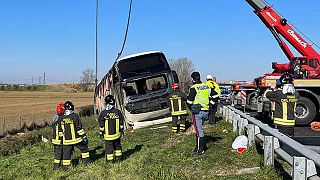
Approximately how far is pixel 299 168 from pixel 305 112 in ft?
26.9

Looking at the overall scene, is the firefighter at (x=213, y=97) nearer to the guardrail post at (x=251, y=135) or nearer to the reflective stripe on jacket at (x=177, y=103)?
the reflective stripe on jacket at (x=177, y=103)

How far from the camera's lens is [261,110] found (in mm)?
12977

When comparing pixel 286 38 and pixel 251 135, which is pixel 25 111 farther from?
pixel 251 135

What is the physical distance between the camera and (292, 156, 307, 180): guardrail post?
12.9 ft

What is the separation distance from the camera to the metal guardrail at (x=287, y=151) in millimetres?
3891

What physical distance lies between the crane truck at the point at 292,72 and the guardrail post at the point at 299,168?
7850mm

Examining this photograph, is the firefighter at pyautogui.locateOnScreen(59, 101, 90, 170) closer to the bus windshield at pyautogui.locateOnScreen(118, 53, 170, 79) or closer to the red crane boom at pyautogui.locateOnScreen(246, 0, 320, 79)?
the bus windshield at pyautogui.locateOnScreen(118, 53, 170, 79)

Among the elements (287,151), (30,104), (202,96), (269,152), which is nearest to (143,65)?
(202,96)

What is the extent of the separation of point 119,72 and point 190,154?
25.3ft

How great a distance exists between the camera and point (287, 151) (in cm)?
499

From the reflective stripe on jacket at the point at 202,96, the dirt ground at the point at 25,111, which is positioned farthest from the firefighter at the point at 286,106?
the dirt ground at the point at 25,111

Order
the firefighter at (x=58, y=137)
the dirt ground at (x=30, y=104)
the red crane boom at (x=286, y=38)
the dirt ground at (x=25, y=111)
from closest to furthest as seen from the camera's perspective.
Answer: the firefighter at (x=58, y=137), the red crane boom at (x=286, y=38), the dirt ground at (x=25, y=111), the dirt ground at (x=30, y=104)

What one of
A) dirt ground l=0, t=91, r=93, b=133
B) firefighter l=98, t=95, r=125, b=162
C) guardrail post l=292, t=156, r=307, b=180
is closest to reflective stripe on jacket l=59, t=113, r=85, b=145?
firefighter l=98, t=95, r=125, b=162

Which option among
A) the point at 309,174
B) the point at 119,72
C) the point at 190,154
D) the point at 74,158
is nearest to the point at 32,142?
the point at 119,72
